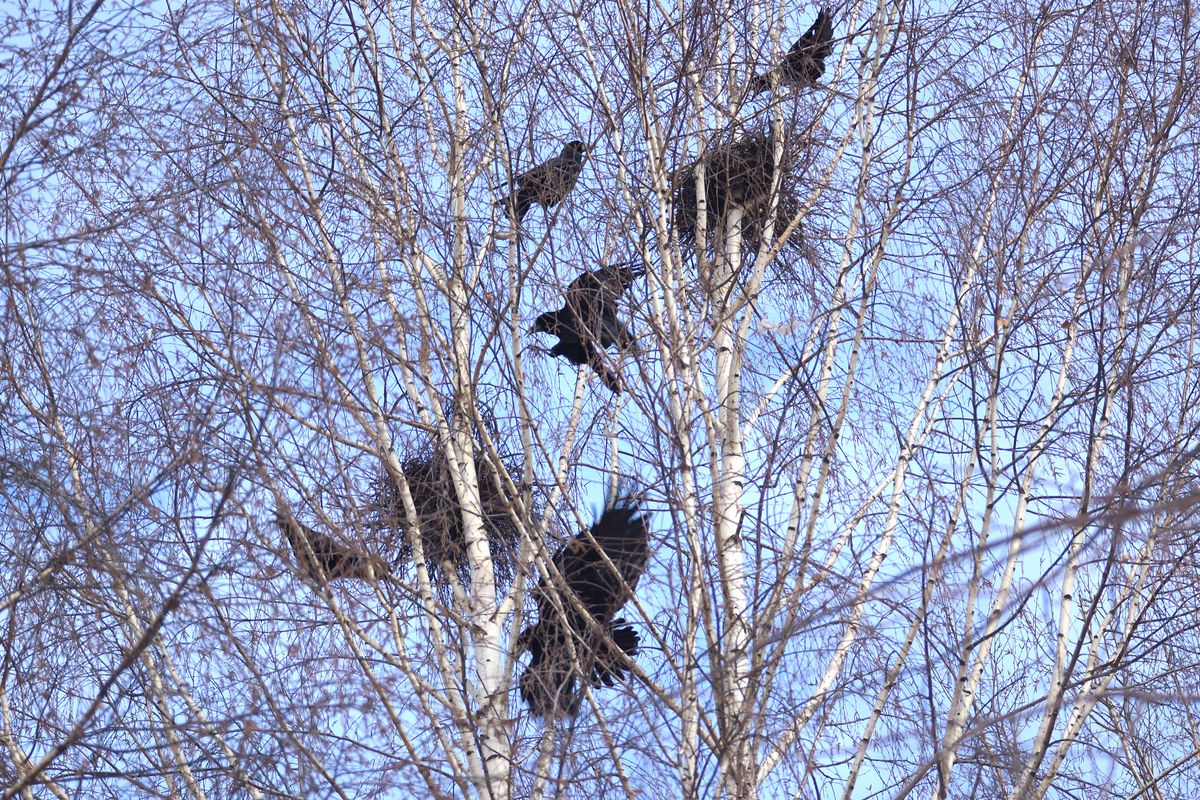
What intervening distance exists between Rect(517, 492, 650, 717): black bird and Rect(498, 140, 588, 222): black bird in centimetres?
124

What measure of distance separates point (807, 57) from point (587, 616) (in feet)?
8.62

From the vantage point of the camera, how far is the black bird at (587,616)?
4.69m

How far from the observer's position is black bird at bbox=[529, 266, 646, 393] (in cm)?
525

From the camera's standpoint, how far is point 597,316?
522 cm

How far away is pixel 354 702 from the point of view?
4887 mm

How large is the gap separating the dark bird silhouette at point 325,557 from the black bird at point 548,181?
1.35 m

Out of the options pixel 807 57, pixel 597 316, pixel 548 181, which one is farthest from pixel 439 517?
pixel 807 57

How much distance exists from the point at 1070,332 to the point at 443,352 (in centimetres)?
226

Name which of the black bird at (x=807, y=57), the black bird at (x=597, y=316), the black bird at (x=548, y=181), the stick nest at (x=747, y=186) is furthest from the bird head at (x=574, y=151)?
the black bird at (x=807, y=57)

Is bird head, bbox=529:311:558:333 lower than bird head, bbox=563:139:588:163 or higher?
lower

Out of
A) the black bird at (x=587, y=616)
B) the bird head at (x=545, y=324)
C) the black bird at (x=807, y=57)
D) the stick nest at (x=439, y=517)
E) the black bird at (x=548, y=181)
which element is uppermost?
the black bird at (x=807, y=57)

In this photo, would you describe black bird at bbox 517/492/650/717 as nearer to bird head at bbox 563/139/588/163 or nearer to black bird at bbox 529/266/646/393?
black bird at bbox 529/266/646/393

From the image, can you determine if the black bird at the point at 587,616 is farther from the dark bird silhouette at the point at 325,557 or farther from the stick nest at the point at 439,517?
the dark bird silhouette at the point at 325,557

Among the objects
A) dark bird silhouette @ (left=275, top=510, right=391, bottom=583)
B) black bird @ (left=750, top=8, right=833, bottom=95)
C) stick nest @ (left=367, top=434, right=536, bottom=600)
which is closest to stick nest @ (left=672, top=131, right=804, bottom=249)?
black bird @ (left=750, top=8, right=833, bottom=95)
